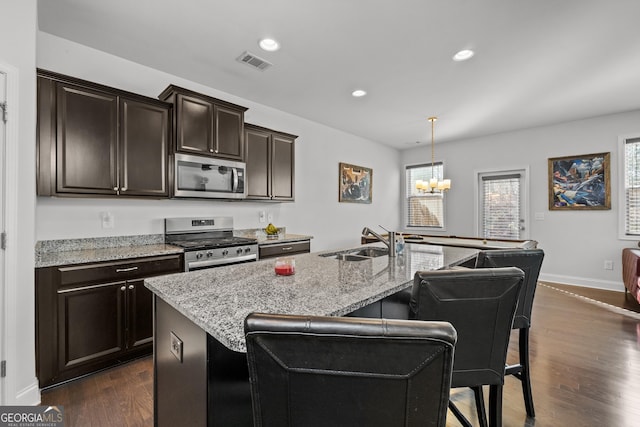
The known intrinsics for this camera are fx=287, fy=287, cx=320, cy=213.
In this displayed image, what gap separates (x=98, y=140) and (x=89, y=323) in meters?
1.48

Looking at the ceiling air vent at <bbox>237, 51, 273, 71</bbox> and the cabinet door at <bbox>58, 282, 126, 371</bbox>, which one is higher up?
the ceiling air vent at <bbox>237, 51, 273, 71</bbox>

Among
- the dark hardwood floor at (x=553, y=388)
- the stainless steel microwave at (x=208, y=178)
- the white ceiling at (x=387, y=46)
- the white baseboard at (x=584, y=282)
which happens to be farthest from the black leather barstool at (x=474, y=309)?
the white baseboard at (x=584, y=282)

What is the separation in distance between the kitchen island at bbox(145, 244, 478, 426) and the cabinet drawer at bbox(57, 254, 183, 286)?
42.9 inches

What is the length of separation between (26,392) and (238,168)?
2451 millimetres

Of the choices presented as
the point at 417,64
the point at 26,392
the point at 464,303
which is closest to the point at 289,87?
the point at 417,64

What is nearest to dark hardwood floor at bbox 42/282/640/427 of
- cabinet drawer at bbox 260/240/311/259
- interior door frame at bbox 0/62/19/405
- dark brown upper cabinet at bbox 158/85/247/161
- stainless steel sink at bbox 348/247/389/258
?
interior door frame at bbox 0/62/19/405

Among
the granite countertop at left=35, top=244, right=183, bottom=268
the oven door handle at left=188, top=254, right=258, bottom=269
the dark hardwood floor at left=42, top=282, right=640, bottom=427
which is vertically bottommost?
the dark hardwood floor at left=42, top=282, right=640, bottom=427

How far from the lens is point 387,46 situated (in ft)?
8.92

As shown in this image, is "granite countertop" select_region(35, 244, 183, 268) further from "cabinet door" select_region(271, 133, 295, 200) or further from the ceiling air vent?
the ceiling air vent

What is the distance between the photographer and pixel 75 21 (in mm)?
2352

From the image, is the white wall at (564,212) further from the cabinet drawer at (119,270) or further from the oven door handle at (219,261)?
the cabinet drawer at (119,270)

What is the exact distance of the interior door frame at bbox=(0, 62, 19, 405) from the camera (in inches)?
68.1

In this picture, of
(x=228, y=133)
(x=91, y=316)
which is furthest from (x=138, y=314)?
(x=228, y=133)

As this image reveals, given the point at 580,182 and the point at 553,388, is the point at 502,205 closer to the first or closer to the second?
the point at 580,182
